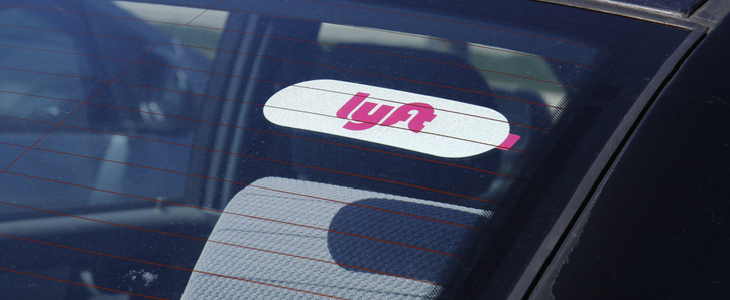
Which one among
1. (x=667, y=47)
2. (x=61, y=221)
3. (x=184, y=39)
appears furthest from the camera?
(x=184, y=39)

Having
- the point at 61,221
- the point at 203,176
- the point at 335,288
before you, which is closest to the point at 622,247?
the point at 335,288

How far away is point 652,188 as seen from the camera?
86cm

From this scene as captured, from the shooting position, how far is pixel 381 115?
110cm

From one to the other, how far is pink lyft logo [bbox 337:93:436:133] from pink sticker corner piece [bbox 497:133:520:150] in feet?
0.49

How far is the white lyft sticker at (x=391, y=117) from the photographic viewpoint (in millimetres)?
1038

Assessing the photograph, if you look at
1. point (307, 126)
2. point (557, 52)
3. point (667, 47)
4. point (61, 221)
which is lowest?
point (61, 221)

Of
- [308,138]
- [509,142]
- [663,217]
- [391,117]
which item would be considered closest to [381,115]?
[391,117]

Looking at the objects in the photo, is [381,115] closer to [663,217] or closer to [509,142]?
[509,142]

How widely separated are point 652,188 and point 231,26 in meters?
1.01

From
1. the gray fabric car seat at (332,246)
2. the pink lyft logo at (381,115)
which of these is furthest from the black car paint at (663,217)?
the pink lyft logo at (381,115)

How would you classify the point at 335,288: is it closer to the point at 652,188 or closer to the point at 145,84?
the point at 652,188

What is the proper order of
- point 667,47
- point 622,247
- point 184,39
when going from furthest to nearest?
point 184,39 → point 667,47 → point 622,247

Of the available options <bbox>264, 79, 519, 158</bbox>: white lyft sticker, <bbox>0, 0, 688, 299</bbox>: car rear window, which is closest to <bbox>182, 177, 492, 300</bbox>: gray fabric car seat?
<bbox>0, 0, 688, 299</bbox>: car rear window

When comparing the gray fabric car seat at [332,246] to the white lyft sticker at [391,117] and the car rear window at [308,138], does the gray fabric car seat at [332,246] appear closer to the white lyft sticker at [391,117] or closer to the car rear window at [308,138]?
the car rear window at [308,138]
